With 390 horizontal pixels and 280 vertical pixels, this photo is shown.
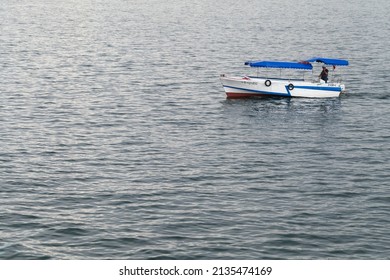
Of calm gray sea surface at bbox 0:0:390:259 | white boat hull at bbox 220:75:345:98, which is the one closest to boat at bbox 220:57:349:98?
white boat hull at bbox 220:75:345:98

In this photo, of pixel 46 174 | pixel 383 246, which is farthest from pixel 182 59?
pixel 383 246

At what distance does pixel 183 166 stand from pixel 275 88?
3225 centimetres

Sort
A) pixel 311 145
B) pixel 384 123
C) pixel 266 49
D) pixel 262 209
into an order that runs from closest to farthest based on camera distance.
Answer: pixel 262 209
pixel 311 145
pixel 384 123
pixel 266 49

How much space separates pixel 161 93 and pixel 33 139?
93.4 ft

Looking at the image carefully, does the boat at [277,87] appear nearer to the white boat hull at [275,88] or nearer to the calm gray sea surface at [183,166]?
the white boat hull at [275,88]

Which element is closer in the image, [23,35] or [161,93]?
[161,93]

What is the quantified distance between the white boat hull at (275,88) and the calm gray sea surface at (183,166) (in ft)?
3.81

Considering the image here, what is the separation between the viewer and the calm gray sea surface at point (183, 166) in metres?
53.8

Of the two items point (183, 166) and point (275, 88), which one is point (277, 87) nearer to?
point (275, 88)

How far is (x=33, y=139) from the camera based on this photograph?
79000mm

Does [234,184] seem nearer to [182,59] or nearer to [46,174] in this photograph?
[46,174]

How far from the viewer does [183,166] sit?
70.5m

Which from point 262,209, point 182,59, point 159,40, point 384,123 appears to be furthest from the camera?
point 159,40

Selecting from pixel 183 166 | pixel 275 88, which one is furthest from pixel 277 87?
pixel 183 166
